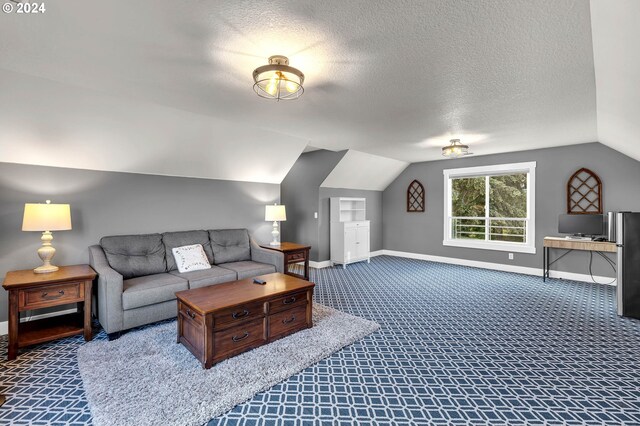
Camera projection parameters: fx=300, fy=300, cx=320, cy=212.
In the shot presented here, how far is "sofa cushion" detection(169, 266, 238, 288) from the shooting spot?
3.48 m

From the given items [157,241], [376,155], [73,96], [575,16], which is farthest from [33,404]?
[376,155]

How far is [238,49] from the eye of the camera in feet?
7.01

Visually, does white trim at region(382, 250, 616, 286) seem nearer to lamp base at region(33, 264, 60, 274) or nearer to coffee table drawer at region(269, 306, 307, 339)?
coffee table drawer at region(269, 306, 307, 339)

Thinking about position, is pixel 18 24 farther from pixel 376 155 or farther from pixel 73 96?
pixel 376 155

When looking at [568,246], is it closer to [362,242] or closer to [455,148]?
[455,148]

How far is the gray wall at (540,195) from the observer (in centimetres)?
482

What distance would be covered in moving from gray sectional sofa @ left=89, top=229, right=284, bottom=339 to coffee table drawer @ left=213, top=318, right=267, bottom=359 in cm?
109

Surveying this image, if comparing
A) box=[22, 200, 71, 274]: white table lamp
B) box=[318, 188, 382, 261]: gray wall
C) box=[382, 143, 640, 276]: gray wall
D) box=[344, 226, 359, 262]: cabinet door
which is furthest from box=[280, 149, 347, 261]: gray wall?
box=[22, 200, 71, 274]: white table lamp

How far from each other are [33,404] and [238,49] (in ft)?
9.15

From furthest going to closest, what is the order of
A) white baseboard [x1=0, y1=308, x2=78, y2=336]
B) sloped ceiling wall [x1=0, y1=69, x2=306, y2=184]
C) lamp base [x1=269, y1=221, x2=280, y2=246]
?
lamp base [x1=269, y1=221, x2=280, y2=246] < white baseboard [x1=0, y1=308, x2=78, y2=336] < sloped ceiling wall [x1=0, y1=69, x2=306, y2=184]

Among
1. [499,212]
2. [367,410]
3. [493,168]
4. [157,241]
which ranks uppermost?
[493,168]

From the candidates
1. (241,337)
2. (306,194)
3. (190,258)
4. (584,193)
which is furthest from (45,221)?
(584,193)

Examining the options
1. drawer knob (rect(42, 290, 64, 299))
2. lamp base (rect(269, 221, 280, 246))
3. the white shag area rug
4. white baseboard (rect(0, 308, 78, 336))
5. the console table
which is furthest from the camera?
lamp base (rect(269, 221, 280, 246))

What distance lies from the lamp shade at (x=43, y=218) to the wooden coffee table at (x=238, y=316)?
144 cm
